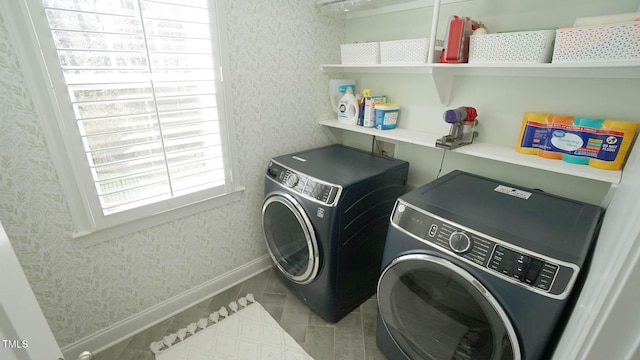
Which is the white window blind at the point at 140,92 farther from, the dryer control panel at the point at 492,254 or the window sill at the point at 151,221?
the dryer control panel at the point at 492,254

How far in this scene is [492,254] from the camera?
36.1 inches

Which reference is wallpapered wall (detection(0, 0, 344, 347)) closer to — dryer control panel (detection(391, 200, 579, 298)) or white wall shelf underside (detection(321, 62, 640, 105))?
white wall shelf underside (detection(321, 62, 640, 105))

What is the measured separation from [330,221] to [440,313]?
0.62 m

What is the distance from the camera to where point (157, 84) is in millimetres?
1353

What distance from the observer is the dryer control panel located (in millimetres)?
808

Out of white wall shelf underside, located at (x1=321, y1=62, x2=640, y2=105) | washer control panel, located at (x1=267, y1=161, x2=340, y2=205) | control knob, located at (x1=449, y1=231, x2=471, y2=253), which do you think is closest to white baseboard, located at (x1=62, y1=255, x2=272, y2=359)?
washer control panel, located at (x1=267, y1=161, x2=340, y2=205)

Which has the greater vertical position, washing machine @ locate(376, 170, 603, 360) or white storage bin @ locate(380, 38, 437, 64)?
white storage bin @ locate(380, 38, 437, 64)

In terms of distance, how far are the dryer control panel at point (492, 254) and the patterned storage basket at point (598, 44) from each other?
733 millimetres

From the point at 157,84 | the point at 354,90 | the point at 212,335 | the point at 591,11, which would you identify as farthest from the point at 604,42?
the point at 212,335

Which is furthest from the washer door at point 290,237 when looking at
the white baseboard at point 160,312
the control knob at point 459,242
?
the control knob at point 459,242

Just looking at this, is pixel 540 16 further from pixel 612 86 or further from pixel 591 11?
pixel 612 86

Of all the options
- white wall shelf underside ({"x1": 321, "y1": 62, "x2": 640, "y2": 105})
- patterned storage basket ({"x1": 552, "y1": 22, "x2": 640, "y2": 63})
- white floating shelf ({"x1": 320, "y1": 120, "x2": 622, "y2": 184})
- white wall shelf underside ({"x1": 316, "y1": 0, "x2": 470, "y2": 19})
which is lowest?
white floating shelf ({"x1": 320, "y1": 120, "x2": 622, "y2": 184})

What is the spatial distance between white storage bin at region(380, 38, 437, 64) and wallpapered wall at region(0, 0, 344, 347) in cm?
61

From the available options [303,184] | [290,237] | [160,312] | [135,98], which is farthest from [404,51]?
[160,312]
